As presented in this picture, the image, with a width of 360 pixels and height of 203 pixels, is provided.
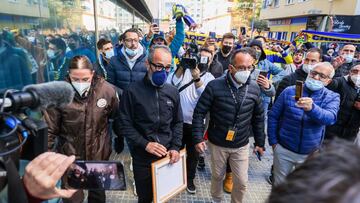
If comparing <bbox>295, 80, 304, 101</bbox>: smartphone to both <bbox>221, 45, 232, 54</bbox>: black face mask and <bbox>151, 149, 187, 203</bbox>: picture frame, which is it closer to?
<bbox>151, 149, 187, 203</bbox>: picture frame

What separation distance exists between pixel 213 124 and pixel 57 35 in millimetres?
2477

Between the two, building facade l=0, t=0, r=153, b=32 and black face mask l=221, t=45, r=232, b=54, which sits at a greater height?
building facade l=0, t=0, r=153, b=32

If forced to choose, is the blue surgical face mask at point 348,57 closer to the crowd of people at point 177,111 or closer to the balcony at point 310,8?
the crowd of people at point 177,111

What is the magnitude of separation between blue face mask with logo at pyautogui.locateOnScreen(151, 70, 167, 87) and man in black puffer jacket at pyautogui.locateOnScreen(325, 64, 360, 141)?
2.51 meters

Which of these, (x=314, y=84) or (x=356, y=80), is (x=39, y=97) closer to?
(x=314, y=84)

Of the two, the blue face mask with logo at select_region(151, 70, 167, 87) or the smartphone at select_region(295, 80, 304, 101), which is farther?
the smartphone at select_region(295, 80, 304, 101)

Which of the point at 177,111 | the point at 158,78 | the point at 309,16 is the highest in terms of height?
the point at 309,16

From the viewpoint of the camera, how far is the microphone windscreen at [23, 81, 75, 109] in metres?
0.90

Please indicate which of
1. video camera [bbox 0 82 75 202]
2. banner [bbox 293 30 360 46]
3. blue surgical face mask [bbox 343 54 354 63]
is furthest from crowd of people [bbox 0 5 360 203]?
banner [bbox 293 30 360 46]

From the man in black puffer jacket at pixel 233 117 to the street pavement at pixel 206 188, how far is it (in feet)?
2.07

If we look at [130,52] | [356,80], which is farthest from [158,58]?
[356,80]

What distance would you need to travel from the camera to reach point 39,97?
90 cm

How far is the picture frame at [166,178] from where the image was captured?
7.16ft

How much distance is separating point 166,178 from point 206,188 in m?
1.43
